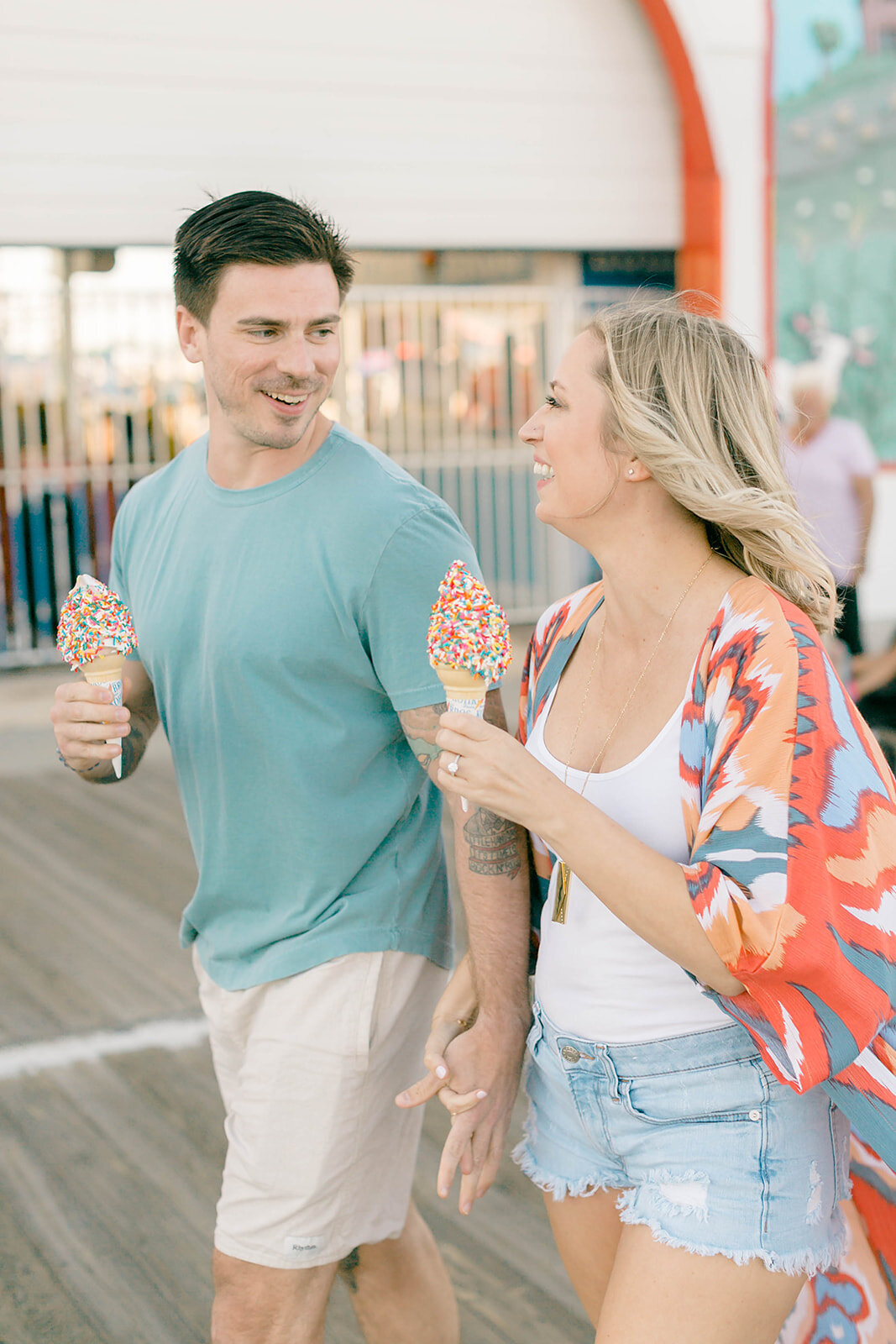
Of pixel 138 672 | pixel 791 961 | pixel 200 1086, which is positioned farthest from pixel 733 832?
pixel 200 1086

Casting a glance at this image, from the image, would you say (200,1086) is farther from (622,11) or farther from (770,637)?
(622,11)

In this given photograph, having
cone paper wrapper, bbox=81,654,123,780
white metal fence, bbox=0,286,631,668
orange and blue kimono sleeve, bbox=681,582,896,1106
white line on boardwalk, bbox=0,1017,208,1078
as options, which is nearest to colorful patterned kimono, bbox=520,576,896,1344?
orange and blue kimono sleeve, bbox=681,582,896,1106

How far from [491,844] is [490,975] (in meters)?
0.20

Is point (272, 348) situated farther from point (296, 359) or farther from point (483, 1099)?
point (483, 1099)

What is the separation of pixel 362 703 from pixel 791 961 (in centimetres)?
92

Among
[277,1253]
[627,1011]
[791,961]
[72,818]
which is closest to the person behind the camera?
[791,961]

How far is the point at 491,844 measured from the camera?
86.4 inches

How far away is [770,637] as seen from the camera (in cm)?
178

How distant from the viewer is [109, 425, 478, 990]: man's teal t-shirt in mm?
2250

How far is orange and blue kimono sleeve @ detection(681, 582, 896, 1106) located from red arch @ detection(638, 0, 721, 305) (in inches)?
411

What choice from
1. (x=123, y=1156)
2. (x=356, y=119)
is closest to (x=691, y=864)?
(x=123, y=1156)

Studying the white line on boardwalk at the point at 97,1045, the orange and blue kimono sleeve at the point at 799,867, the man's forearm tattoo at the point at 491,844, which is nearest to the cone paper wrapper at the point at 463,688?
the man's forearm tattoo at the point at 491,844

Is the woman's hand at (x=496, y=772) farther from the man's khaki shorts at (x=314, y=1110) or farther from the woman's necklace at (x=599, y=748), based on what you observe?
the man's khaki shorts at (x=314, y=1110)

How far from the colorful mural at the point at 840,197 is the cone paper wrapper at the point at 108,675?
1005cm
